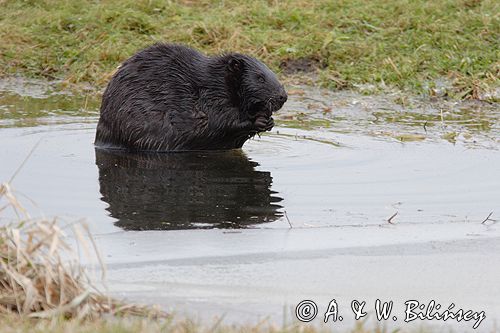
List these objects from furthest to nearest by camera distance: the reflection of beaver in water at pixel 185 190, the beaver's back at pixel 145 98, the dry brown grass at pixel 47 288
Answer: the beaver's back at pixel 145 98 → the reflection of beaver in water at pixel 185 190 → the dry brown grass at pixel 47 288

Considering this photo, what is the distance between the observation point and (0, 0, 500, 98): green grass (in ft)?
33.1

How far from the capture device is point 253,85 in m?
7.57

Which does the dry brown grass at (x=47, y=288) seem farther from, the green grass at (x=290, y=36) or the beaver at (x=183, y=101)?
the green grass at (x=290, y=36)

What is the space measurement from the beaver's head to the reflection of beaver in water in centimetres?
39

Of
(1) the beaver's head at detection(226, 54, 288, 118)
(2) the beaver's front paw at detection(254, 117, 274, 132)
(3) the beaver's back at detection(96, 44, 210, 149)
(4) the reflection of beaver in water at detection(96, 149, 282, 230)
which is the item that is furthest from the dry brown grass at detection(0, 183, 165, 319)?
(1) the beaver's head at detection(226, 54, 288, 118)

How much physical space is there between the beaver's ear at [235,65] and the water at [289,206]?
0.61 m

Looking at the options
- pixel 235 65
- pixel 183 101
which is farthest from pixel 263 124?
pixel 183 101

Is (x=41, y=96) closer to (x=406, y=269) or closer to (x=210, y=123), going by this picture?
(x=210, y=123)

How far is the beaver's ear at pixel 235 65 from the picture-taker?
7570 millimetres

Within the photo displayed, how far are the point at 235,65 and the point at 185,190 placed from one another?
1.65m

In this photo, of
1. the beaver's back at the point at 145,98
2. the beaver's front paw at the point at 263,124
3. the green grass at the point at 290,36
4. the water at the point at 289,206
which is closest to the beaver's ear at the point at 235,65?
the beaver's back at the point at 145,98

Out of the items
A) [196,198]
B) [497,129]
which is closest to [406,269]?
[196,198]

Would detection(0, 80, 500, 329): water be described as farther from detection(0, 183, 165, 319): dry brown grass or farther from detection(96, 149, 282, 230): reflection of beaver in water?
detection(0, 183, 165, 319): dry brown grass

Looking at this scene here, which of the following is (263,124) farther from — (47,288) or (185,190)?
(47,288)
